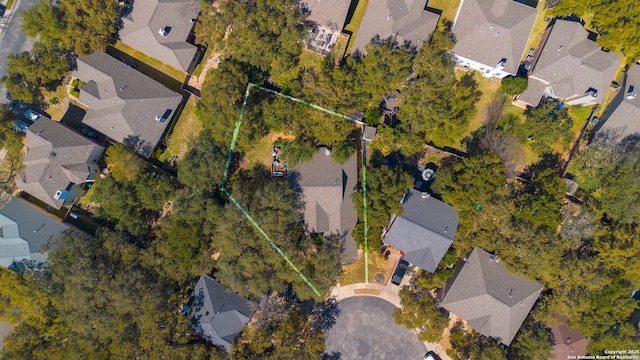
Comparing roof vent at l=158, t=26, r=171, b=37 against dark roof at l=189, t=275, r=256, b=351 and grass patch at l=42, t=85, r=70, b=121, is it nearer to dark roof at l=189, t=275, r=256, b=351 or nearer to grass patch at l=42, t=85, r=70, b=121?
grass patch at l=42, t=85, r=70, b=121

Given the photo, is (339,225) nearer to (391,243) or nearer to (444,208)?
(391,243)

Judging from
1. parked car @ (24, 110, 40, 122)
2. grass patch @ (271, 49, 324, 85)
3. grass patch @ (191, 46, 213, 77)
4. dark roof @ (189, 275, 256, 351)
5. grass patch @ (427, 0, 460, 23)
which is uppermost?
grass patch @ (427, 0, 460, 23)

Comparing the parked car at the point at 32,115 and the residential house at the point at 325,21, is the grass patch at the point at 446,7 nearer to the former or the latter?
the residential house at the point at 325,21

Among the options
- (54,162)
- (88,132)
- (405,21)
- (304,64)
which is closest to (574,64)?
(405,21)

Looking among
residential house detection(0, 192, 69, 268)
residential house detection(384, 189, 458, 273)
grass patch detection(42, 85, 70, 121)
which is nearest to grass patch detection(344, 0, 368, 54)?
residential house detection(384, 189, 458, 273)

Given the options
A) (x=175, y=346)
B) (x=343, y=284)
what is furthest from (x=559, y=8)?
(x=175, y=346)

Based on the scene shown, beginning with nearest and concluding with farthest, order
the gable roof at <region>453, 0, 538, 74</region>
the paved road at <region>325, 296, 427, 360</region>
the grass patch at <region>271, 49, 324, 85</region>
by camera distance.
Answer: the gable roof at <region>453, 0, 538, 74</region> → the grass patch at <region>271, 49, 324, 85</region> → the paved road at <region>325, 296, 427, 360</region>
